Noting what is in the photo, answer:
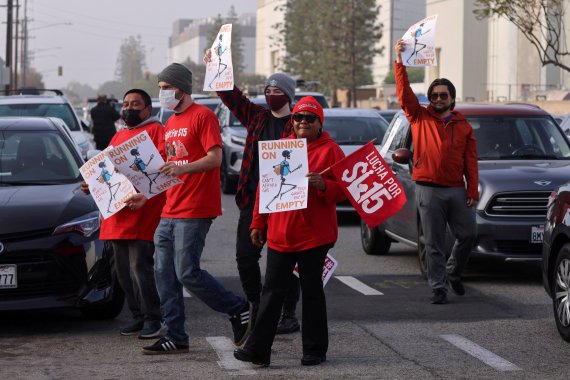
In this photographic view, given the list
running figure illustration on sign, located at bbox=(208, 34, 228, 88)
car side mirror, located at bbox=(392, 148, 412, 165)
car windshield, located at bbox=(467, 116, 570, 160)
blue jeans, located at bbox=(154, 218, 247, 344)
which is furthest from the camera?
car windshield, located at bbox=(467, 116, 570, 160)

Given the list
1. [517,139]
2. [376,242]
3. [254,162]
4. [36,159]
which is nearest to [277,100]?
[254,162]

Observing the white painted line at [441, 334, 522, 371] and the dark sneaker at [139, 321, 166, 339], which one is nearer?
the white painted line at [441, 334, 522, 371]

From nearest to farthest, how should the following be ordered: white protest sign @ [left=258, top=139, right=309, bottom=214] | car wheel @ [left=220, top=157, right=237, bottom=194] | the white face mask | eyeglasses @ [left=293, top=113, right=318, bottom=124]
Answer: white protest sign @ [left=258, top=139, right=309, bottom=214] → eyeglasses @ [left=293, top=113, right=318, bottom=124] → the white face mask → car wheel @ [left=220, top=157, right=237, bottom=194]

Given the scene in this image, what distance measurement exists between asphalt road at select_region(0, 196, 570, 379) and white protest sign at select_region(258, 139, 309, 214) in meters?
1.01

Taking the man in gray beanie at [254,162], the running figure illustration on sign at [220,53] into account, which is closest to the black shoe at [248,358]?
the man in gray beanie at [254,162]

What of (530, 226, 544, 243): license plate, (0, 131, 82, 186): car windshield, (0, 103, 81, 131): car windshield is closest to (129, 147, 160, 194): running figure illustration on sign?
(0, 131, 82, 186): car windshield

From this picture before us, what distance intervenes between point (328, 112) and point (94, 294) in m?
11.4

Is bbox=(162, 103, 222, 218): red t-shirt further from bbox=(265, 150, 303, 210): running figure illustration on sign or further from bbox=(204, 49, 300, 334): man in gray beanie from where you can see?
bbox=(265, 150, 303, 210): running figure illustration on sign

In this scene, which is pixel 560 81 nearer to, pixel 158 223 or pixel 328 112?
pixel 328 112

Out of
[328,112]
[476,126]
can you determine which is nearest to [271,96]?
[476,126]

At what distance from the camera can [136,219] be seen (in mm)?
8680

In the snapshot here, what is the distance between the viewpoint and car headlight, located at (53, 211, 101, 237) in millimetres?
9002

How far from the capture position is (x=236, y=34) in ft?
537

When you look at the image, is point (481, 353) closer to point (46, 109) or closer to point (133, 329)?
point (133, 329)
